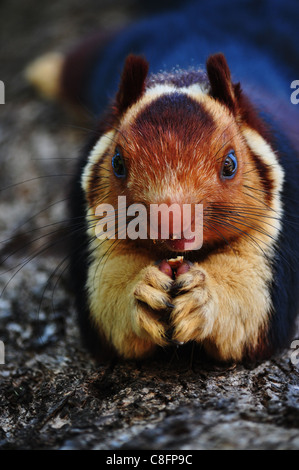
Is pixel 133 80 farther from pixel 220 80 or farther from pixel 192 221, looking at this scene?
pixel 192 221

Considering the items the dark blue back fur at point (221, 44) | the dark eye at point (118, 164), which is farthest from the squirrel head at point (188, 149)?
the dark blue back fur at point (221, 44)

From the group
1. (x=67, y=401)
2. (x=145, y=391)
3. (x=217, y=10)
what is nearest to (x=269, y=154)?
(x=145, y=391)

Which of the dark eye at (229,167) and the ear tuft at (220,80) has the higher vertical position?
the ear tuft at (220,80)

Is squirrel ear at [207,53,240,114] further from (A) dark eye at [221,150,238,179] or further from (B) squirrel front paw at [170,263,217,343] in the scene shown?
(B) squirrel front paw at [170,263,217,343]

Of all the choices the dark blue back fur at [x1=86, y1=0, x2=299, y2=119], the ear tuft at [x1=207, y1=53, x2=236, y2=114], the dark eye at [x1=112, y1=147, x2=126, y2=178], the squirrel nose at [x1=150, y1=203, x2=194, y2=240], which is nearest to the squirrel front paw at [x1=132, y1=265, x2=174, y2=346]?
the squirrel nose at [x1=150, y1=203, x2=194, y2=240]

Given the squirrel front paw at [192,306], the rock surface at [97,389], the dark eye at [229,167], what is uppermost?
the dark eye at [229,167]

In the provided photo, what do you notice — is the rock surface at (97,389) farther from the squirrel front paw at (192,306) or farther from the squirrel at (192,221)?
the squirrel front paw at (192,306)

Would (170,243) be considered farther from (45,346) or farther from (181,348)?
(45,346)
